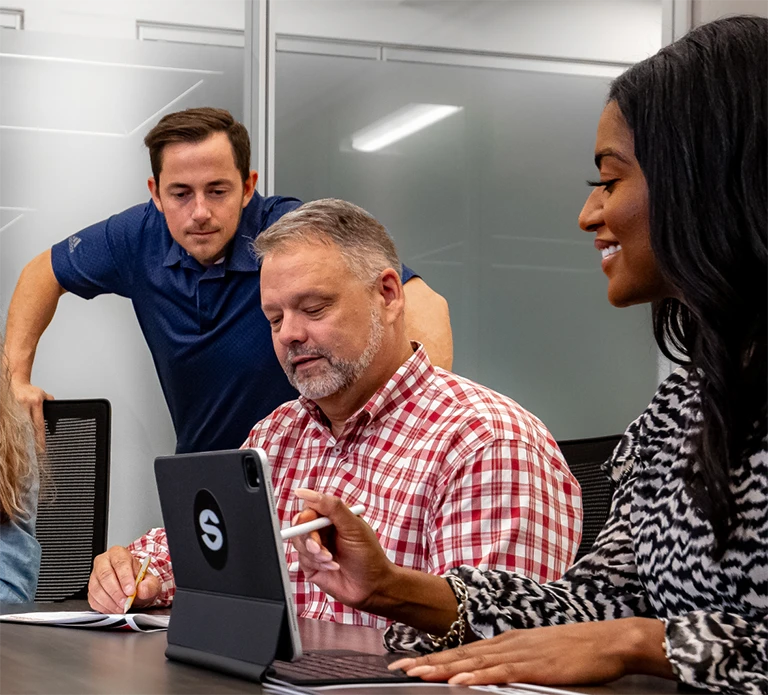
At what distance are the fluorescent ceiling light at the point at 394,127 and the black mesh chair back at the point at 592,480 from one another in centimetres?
221

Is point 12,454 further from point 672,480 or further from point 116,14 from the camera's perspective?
point 116,14

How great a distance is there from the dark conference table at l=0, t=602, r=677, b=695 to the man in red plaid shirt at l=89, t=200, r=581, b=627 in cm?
25

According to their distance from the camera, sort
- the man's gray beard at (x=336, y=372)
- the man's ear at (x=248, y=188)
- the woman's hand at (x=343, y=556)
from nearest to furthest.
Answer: the woman's hand at (x=343, y=556) < the man's gray beard at (x=336, y=372) < the man's ear at (x=248, y=188)

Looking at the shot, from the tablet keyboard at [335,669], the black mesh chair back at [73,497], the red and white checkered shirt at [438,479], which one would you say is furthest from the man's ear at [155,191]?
the tablet keyboard at [335,669]

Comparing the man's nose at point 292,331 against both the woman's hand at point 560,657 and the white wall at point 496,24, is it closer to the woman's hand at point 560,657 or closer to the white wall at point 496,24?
the woman's hand at point 560,657

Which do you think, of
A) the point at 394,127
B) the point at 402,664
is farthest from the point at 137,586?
the point at 394,127

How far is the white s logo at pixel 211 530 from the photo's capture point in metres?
1.10

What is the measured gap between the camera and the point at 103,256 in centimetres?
322

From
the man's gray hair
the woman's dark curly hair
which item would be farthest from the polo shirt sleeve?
the woman's dark curly hair

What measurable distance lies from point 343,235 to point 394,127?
2088 mm

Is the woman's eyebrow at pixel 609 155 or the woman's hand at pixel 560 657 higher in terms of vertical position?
the woman's eyebrow at pixel 609 155

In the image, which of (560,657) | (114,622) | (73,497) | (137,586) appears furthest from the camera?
(73,497)

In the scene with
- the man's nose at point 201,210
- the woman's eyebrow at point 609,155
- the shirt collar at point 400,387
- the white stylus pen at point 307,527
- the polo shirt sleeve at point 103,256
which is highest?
the man's nose at point 201,210

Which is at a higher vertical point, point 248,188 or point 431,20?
point 431,20
